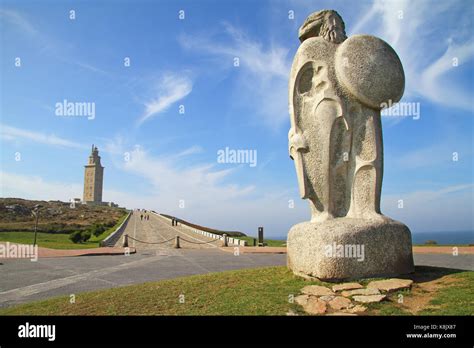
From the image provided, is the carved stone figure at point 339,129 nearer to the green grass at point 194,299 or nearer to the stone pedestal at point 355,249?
the stone pedestal at point 355,249

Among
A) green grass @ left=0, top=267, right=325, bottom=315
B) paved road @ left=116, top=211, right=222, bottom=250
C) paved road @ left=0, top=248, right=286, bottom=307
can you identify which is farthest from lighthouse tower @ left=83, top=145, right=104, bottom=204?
green grass @ left=0, top=267, right=325, bottom=315

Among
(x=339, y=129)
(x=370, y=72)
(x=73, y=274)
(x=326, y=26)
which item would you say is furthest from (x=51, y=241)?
(x=370, y=72)

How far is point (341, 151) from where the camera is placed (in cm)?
721

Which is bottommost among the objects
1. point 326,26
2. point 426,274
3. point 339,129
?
point 426,274

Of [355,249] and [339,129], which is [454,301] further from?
[339,129]

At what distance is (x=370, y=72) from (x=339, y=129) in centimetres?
117

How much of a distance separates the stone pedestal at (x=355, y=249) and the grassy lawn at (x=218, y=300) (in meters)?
0.25

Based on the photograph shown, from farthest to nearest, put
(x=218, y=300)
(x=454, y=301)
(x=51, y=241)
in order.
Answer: (x=51, y=241), (x=218, y=300), (x=454, y=301)

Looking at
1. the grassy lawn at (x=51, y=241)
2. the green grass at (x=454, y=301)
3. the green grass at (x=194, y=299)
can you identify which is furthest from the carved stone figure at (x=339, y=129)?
the grassy lawn at (x=51, y=241)

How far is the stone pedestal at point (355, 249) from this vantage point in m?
6.11

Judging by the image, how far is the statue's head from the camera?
7586 millimetres

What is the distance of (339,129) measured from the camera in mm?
7176

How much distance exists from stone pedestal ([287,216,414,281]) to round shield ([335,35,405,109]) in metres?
2.29
